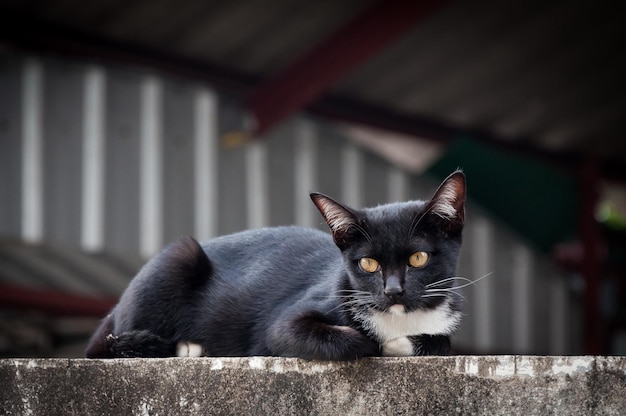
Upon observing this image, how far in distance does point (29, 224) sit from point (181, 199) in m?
1.32

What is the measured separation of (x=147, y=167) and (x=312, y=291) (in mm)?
4169

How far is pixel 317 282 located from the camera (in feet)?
11.8

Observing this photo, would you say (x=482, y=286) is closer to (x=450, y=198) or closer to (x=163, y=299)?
(x=163, y=299)

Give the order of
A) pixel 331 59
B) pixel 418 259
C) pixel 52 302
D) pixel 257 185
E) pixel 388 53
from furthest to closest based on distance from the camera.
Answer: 1. pixel 257 185
2. pixel 388 53
3. pixel 52 302
4. pixel 331 59
5. pixel 418 259

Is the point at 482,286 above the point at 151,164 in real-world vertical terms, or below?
below

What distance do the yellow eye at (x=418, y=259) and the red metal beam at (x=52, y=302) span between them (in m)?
4.74

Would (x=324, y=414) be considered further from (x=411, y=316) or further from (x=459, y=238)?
(x=459, y=238)

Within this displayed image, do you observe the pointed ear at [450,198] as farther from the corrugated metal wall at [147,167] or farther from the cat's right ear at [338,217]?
the corrugated metal wall at [147,167]

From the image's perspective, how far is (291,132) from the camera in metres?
8.37

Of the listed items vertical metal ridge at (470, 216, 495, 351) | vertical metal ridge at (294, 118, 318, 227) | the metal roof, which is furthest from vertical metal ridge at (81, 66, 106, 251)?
vertical metal ridge at (470, 216, 495, 351)

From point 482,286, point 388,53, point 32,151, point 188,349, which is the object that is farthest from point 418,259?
point 482,286

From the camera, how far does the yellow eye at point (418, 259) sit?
3182 mm

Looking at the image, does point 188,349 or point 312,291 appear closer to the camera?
point 312,291

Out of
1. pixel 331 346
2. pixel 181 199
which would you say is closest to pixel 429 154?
pixel 181 199
